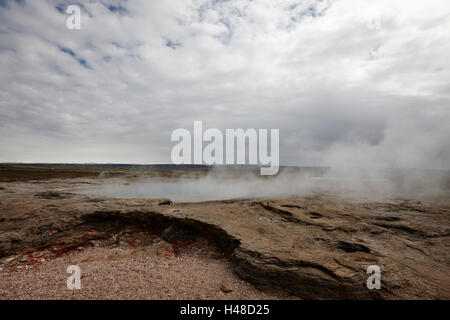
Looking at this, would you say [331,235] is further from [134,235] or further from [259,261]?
[134,235]

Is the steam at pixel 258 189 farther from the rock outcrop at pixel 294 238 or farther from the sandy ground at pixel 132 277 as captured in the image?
the sandy ground at pixel 132 277

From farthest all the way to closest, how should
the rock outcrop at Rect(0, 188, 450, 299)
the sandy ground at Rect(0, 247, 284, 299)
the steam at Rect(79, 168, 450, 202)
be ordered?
the steam at Rect(79, 168, 450, 202), the rock outcrop at Rect(0, 188, 450, 299), the sandy ground at Rect(0, 247, 284, 299)

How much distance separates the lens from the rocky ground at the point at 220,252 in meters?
4.86

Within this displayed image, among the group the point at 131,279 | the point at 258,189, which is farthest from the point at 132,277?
the point at 258,189

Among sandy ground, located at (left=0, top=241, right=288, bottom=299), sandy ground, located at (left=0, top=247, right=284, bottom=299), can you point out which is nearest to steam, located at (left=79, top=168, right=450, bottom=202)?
sandy ground, located at (left=0, top=241, right=288, bottom=299)

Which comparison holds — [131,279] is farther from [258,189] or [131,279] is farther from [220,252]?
[258,189]

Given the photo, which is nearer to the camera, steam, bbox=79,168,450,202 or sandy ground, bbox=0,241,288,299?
sandy ground, bbox=0,241,288,299

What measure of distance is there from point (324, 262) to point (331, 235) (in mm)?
2389

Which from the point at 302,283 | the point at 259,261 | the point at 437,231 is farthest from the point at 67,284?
the point at 437,231

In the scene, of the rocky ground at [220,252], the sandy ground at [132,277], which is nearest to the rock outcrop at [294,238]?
the rocky ground at [220,252]

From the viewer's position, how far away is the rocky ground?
4863 mm

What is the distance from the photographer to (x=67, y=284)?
510cm

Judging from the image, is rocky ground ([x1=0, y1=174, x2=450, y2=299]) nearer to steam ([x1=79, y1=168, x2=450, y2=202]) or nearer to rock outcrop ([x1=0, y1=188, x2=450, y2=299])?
rock outcrop ([x1=0, y1=188, x2=450, y2=299])

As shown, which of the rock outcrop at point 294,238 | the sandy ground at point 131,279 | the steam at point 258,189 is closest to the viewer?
the sandy ground at point 131,279
